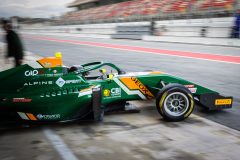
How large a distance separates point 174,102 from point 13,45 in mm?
5438

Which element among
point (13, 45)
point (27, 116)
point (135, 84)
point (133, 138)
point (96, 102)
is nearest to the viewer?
point (133, 138)

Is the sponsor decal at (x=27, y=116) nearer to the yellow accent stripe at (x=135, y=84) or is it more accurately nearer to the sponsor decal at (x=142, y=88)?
the yellow accent stripe at (x=135, y=84)

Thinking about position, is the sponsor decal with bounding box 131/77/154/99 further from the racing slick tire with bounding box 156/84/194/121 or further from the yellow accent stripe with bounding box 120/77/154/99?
the racing slick tire with bounding box 156/84/194/121

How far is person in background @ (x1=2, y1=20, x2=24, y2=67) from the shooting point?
7809 mm

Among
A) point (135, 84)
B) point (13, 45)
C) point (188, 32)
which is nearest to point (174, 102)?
point (135, 84)

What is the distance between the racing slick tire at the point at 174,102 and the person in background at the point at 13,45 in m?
5.16

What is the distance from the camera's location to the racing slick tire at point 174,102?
4.27 meters

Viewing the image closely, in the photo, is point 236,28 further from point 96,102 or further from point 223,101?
point 96,102

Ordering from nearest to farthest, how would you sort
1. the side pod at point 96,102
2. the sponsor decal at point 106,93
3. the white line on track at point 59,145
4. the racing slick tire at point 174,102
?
the white line on track at point 59,145
the side pod at point 96,102
the racing slick tire at point 174,102
the sponsor decal at point 106,93

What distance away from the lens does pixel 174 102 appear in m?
4.42

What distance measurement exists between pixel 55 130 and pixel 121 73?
4.74 ft

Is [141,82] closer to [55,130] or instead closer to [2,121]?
[55,130]

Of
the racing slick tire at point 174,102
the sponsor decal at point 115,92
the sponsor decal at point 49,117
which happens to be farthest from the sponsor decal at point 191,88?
the sponsor decal at point 49,117

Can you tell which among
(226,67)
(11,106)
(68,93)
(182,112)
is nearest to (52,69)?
(68,93)
